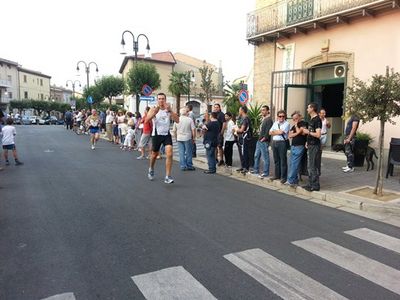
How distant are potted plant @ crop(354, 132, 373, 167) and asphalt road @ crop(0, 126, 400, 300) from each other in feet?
12.7

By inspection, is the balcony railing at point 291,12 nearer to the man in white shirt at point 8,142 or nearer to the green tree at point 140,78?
the man in white shirt at point 8,142

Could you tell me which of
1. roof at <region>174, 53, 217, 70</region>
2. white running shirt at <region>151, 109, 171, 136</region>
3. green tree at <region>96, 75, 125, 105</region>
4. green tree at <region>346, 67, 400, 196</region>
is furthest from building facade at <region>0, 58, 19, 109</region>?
green tree at <region>346, 67, 400, 196</region>

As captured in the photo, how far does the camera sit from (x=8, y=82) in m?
65.9

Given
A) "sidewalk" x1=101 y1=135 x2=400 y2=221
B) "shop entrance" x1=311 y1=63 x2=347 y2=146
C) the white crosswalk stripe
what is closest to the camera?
the white crosswalk stripe

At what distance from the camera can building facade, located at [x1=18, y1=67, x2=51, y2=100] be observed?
235 ft

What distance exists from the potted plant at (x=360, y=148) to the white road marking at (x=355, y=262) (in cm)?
619

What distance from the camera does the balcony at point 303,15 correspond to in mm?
11664

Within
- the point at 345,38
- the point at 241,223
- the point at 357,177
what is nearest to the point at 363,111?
the point at 357,177

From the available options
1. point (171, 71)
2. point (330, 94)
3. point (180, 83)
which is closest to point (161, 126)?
point (330, 94)

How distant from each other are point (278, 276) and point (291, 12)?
41.8 ft

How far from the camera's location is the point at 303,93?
47.9ft

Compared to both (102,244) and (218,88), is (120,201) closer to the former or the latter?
(102,244)

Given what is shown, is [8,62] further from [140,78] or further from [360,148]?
[360,148]

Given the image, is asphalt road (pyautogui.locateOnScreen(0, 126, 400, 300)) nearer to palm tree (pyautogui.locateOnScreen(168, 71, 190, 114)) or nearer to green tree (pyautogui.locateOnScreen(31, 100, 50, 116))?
palm tree (pyautogui.locateOnScreen(168, 71, 190, 114))
